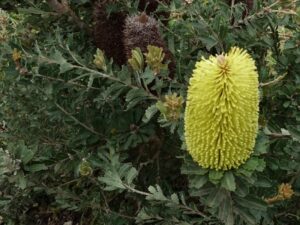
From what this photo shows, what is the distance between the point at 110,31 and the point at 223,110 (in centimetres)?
101

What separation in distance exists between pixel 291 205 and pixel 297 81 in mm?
510

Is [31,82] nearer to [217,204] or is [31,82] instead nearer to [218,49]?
[218,49]

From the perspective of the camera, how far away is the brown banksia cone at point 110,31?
224 cm

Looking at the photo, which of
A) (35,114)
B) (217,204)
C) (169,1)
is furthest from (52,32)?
(217,204)

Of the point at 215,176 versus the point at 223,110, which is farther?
the point at 215,176

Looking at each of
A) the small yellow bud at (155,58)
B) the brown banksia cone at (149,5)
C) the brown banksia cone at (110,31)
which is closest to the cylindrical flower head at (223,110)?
the small yellow bud at (155,58)

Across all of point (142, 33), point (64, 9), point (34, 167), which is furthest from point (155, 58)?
point (64, 9)

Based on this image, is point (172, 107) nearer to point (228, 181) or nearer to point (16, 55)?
point (228, 181)

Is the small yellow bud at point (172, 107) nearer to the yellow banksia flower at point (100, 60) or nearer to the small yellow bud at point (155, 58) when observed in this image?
the small yellow bud at point (155, 58)

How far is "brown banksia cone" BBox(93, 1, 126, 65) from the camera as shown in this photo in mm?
2238

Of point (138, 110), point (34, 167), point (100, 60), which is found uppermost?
point (100, 60)

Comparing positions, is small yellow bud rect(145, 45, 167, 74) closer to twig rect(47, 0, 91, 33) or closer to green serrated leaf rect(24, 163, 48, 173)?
green serrated leaf rect(24, 163, 48, 173)

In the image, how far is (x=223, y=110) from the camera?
134 cm

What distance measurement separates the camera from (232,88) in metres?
1.32
